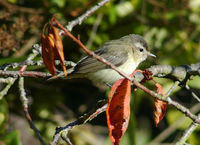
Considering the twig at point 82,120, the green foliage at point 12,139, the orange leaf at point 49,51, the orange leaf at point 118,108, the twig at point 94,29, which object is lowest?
the green foliage at point 12,139

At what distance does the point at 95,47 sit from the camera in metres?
3.85

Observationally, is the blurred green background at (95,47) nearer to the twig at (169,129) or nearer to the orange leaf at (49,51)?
the twig at (169,129)

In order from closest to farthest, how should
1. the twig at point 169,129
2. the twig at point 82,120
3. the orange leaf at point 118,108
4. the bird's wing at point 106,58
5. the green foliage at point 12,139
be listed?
the orange leaf at point 118,108, the twig at point 82,120, the green foliage at point 12,139, the bird's wing at point 106,58, the twig at point 169,129

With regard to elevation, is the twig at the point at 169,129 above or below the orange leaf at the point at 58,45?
below

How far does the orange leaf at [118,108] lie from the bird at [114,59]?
60.7 inches

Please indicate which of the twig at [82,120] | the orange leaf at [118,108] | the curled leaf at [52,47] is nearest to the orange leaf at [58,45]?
the curled leaf at [52,47]

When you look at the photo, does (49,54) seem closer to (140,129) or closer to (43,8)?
(43,8)

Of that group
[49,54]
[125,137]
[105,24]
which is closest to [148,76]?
[49,54]

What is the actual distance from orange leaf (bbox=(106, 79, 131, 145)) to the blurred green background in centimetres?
195

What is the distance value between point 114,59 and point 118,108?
204 cm

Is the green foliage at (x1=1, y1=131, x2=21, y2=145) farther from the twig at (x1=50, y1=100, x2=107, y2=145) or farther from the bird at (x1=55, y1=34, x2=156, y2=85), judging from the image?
the bird at (x1=55, y1=34, x2=156, y2=85)

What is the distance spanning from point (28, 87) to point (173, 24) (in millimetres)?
1824

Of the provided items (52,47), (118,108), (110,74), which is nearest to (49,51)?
(52,47)

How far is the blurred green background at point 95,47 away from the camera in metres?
3.56
